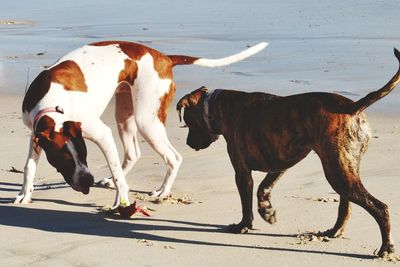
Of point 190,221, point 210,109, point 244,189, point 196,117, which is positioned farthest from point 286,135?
point 190,221

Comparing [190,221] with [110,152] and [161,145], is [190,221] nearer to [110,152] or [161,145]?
[110,152]

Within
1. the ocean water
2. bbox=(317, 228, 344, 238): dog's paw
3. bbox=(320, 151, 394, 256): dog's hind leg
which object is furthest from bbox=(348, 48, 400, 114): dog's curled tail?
the ocean water

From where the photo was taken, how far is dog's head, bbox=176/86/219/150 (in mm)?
6305

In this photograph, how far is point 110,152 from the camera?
6.80m

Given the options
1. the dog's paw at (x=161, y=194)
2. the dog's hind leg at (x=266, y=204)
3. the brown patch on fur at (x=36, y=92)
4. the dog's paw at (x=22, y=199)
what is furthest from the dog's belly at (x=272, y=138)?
the dog's paw at (x=22, y=199)

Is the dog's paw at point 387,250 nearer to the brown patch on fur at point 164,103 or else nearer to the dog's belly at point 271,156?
the dog's belly at point 271,156

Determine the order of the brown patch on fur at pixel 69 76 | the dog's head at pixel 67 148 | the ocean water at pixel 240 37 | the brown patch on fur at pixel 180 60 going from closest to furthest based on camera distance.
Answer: the dog's head at pixel 67 148 < the brown patch on fur at pixel 69 76 < the brown patch on fur at pixel 180 60 < the ocean water at pixel 240 37

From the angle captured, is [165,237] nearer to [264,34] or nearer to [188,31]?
[264,34]

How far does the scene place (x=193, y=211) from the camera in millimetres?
6648

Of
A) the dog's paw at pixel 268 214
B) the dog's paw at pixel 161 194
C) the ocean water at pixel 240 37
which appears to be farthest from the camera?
the ocean water at pixel 240 37

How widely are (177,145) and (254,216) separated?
96.3 inches

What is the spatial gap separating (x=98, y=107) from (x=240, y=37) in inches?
462

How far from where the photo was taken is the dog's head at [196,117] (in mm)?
6305

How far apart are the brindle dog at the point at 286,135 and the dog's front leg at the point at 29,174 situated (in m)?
1.30
